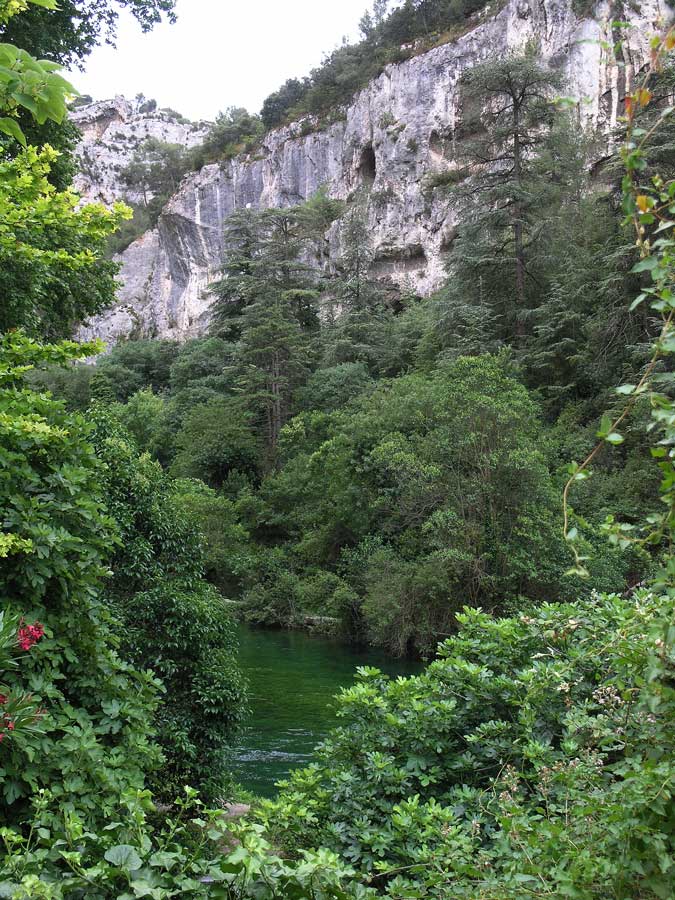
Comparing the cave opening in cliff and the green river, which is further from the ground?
the cave opening in cliff

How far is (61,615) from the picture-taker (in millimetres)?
3641

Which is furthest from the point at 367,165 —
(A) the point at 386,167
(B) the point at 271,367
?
(B) the point at 271,367

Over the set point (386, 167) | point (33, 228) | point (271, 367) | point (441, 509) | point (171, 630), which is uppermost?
point (386, 167)

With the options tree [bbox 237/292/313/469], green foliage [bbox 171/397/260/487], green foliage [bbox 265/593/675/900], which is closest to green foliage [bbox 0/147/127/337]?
green foliage [bbox 265/593/675/900]

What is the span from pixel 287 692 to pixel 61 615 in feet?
41.7

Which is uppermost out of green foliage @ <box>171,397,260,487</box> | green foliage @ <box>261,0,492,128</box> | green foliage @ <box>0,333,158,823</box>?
green foliage @ <box>261,0,492,128</box>

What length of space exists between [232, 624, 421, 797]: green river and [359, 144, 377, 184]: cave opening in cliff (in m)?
35.2

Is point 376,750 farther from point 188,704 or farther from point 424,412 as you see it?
point 424,412

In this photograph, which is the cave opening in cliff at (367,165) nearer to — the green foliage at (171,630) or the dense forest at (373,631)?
the dense forest at (373,631)

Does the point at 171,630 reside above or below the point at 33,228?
below

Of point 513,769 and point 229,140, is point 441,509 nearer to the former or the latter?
point 513,769

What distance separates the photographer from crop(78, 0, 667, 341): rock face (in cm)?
3519

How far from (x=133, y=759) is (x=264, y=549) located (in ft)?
85.4

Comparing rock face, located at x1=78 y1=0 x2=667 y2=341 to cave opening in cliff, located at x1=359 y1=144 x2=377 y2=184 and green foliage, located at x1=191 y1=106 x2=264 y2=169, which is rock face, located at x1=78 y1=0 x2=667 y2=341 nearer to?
cave opening in cliff, located at x1=359 y1=144 x2=377 y2=184
